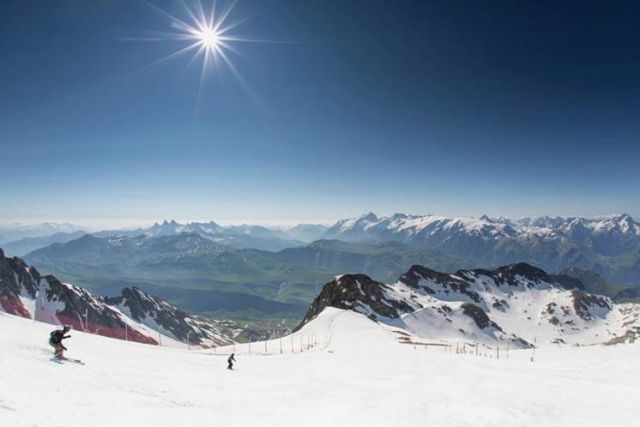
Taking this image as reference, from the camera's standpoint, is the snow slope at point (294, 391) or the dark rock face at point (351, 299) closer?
the snow slope at point (294, 391)

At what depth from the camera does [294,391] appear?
88.4ft

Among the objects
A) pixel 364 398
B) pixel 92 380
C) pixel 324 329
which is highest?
pixel 92 380

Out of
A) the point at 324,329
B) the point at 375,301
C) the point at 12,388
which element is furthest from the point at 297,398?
the point at 375,301

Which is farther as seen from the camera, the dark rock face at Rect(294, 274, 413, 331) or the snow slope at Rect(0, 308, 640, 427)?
the dark rock face at Rect(294, 274, 413, 331)

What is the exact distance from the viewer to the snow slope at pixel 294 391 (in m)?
17.2

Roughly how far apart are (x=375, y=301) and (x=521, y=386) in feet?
561

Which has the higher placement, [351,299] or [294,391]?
[294,391]

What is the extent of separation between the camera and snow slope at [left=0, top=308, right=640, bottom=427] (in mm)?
17172

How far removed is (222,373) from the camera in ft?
105

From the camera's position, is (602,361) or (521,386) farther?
(602,361)

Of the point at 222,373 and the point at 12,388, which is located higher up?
the point at 12,388

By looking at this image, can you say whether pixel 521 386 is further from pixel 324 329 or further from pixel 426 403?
pixel 324 329

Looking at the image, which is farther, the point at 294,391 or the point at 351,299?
the point at 351,299

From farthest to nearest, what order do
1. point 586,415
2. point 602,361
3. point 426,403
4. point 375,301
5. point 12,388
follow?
point 375,301 < point 602,361 < point 426,403 < point 586,415 < point 12,388
